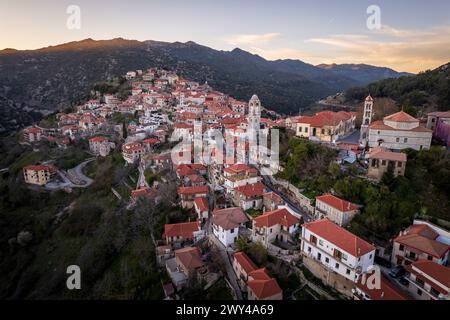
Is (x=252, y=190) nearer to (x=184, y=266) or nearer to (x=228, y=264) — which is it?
(x=228, y=264)

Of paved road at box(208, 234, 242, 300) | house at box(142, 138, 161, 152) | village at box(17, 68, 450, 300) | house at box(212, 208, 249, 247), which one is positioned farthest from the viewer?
house at box(142, 138, 161, 152)

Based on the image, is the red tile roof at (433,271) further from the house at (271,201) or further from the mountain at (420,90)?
the mountain at (420,90)

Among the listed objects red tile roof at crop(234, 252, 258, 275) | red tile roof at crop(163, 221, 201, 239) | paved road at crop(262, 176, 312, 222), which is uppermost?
paved road at crop(262, 176, 312, 222)

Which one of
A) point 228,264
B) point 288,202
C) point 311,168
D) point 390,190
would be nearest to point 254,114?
point 311,168

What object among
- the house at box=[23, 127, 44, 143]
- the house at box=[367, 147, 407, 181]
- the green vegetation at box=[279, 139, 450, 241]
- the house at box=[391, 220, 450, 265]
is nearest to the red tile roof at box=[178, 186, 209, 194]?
the green vegetation at box=[279, 139, 450, 241]

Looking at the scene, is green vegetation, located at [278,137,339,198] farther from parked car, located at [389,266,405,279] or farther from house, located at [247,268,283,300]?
house, located at [247,268,283,300]
